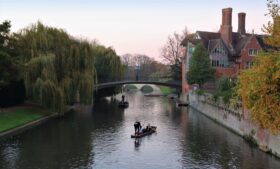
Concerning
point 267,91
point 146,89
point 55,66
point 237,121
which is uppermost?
point 55,66

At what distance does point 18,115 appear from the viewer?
148ft

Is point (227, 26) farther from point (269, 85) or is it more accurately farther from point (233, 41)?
point (269, 85)

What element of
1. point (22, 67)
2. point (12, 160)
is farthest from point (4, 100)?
point (12, 160)

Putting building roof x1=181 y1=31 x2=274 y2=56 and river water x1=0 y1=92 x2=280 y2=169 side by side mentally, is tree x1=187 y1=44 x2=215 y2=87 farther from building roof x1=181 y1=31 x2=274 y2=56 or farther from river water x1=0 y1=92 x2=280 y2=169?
river water x1=0 y1=92 x2=280 y2=169

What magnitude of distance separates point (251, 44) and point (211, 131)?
1411 inches

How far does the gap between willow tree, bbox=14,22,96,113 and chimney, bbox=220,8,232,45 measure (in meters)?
35.0

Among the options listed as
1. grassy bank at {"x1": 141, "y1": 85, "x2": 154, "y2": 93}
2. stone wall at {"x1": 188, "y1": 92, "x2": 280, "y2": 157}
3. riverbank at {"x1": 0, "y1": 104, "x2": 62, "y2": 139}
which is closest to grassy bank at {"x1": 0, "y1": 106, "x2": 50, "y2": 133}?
riverbank at {"x1": 0, "y1": 104, "x2": 62, "y2": 139}

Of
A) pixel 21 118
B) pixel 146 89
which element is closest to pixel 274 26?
pixel 21 118

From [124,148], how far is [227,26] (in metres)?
50.7

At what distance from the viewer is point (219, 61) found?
7506 cm

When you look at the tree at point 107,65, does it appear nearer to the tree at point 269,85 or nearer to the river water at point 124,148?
the river water at point 124,148

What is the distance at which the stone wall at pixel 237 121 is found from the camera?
31578mm

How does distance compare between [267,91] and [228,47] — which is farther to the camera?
[228,47]

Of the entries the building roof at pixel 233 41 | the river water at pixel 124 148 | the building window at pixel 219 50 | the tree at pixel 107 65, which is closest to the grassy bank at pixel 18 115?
the river water at pixel 124 148
